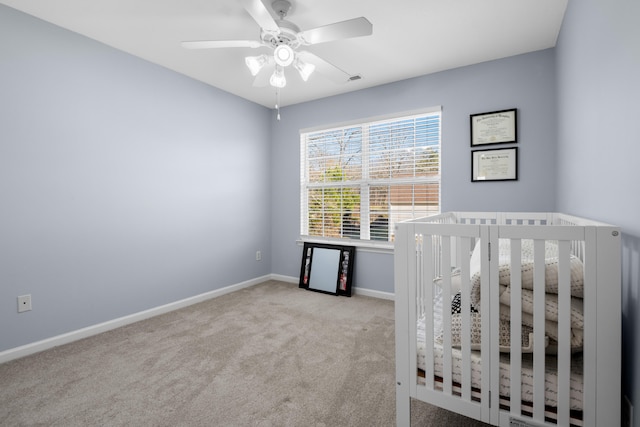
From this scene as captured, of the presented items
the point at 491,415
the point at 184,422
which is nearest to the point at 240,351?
the point at 184,422

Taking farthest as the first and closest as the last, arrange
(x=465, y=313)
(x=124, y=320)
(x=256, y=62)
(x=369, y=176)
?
(x=369, y=176)
(x=124, y=320)
(x=256, y=62)
(x=465, y=313)

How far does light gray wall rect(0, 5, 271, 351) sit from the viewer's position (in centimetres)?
204

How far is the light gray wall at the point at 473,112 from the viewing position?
8.25 feet

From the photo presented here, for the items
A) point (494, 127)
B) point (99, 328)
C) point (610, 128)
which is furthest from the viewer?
point (494, 127)

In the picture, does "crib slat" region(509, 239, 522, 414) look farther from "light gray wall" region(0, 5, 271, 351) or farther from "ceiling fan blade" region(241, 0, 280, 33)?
"light gray wall" region(0, 5, 271, 351)

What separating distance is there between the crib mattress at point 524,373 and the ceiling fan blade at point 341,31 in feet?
5.06

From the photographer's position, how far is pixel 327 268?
356 centimetres

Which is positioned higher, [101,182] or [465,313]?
[101,182]

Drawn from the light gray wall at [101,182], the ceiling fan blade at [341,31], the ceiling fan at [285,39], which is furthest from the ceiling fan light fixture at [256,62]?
the light gray wall at [101,182]

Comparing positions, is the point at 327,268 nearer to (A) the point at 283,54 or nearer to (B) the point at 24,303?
(A) the point at 283,54

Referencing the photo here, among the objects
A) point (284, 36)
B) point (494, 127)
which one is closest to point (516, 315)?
point (284, 36)

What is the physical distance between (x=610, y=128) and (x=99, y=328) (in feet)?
10.9

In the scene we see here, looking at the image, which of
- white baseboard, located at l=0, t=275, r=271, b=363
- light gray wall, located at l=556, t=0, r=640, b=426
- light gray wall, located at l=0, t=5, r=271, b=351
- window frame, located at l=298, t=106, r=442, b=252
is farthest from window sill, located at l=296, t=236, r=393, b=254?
light gray wall, located at l=556, t=0, r=640, b=426

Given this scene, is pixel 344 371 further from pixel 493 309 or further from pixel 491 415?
pixel 493 309
